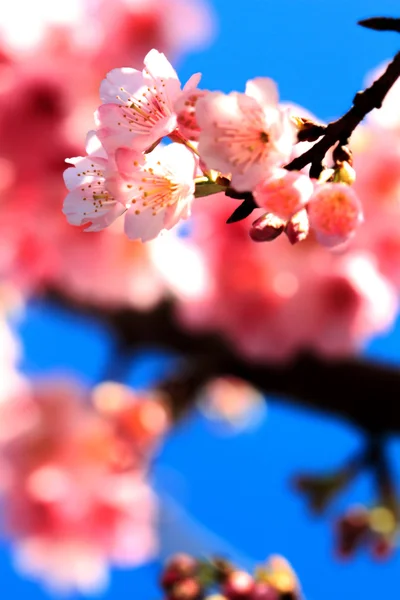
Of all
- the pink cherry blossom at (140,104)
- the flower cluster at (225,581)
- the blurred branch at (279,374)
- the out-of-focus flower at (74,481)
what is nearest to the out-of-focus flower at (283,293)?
the blurred branch at (279,374)

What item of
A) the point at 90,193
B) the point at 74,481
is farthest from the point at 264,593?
the point at 74,481

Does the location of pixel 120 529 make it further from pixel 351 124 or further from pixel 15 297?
pixel 351 124

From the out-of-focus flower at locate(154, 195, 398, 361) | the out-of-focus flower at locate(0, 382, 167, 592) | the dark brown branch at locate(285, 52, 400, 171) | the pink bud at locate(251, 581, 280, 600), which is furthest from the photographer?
the out-of-focus flower at locate(0, 382, 167, 592)

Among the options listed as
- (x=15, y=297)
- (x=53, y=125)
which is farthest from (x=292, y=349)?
(x=15, y=297)

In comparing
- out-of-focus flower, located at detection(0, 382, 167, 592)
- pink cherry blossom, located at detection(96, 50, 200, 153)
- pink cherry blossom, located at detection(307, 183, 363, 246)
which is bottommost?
pink cherry blossom, located at detection(307, 183, 363, 246)

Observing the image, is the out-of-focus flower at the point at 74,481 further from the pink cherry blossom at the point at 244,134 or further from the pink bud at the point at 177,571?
the pink cherry blossom at the point at 244,134

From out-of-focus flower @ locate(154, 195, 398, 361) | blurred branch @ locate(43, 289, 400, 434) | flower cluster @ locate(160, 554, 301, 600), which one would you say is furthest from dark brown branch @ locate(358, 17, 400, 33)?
blurred branch @ locate(43, 289, 400, 434)

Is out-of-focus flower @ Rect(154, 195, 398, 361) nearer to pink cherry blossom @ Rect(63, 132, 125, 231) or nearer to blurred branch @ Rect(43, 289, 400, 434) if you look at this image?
blurred branch @ Rect(43, 289, 400, 434)
